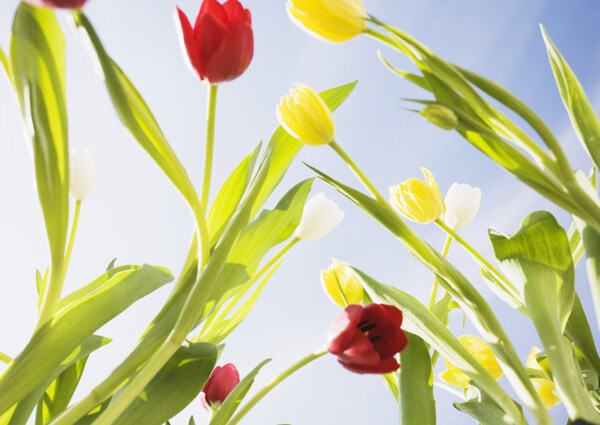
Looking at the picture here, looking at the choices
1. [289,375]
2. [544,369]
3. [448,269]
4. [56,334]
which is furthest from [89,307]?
[544,369]

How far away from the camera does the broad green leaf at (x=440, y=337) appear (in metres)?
0.42

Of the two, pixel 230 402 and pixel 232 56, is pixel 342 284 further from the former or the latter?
pixel 232 56

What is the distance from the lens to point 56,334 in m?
0.39

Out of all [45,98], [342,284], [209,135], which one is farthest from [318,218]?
[45,98]

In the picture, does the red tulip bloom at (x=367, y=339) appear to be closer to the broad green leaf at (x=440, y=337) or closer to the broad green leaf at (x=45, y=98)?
the broad green leaf at (x=440, y=337)

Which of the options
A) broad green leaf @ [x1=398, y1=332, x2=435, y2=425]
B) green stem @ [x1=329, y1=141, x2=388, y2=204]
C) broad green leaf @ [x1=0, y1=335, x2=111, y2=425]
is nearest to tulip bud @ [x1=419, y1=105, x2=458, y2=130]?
green stem @ [x1=329, y1=141, x2=388, y2=204]

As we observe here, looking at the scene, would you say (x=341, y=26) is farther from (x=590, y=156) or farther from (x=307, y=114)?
(x=590, y=156)

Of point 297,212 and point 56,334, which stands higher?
point 297,212

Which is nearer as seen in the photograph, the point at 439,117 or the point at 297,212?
the point at 439,117

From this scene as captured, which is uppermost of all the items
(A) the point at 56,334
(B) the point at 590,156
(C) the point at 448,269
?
(B) the point at 590,156

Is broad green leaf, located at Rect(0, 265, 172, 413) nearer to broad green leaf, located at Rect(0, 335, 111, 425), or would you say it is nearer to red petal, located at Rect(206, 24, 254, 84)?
broad green leaf, located at Rect(0, 335, 111, 425)

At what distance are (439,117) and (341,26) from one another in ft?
0.39

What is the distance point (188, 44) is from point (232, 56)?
0.03 m

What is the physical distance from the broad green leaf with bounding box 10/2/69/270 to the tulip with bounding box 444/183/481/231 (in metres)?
0.42
